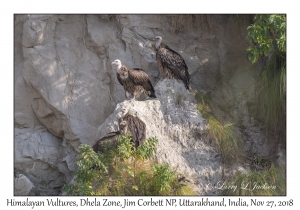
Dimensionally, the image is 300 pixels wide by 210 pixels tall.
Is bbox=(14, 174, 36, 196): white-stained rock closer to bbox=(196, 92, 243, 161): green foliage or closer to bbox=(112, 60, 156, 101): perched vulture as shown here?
bbox=(112, 60, 156, 101): perched vulture

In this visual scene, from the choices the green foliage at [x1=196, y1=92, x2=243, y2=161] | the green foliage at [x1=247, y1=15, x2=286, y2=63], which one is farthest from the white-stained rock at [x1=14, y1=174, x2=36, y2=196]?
the green foliage at [x1=247, y1=15, x2=286, y2=63]

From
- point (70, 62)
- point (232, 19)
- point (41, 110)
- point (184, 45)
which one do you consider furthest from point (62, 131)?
point (232, 19)

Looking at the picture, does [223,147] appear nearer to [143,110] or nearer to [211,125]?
[211,125]

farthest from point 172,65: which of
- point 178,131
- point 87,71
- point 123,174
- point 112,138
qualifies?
point 123,174

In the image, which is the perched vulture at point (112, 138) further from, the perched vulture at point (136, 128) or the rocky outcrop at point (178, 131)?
the rocky outcrop at point (178, 131)

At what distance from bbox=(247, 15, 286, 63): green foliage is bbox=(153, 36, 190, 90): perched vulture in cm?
150

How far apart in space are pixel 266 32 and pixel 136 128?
2635 millimetres

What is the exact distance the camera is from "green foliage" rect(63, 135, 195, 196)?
9492 mm

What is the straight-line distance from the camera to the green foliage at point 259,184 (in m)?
9.59

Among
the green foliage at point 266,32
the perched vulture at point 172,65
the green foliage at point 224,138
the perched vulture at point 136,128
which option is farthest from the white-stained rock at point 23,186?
the green foliage at point 266,32

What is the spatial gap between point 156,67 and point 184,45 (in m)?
0.77

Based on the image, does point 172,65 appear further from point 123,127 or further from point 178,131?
point 123,127

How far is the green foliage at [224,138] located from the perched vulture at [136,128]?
1.27 m

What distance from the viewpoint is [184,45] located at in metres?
12.4
